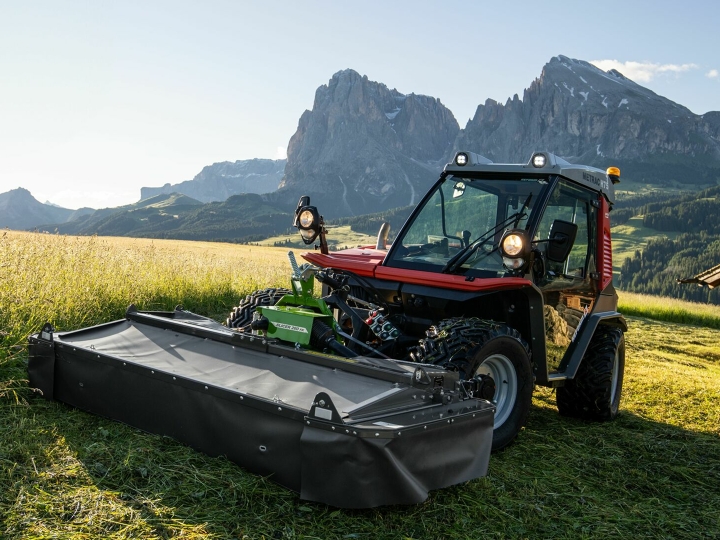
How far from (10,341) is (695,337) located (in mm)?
14483

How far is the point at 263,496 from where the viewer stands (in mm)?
3592

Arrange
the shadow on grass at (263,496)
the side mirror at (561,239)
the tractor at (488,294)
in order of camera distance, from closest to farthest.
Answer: the shadow on grass at (263,496)
the tractor at (488,294)
the side mirror at (561,239)

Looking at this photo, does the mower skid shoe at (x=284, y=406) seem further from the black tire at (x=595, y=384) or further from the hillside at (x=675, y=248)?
the hillside at (x=675, y=248)

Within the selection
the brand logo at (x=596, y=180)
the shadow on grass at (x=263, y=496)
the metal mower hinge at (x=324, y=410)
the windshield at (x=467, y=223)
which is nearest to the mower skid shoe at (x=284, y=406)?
the metal mower hinge at (x=324, y=410)

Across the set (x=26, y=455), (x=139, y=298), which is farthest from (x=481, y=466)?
Result: (x=139, y=298)

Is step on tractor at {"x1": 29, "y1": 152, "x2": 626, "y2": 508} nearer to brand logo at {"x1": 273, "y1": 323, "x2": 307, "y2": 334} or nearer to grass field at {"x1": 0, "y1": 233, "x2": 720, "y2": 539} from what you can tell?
brand logo at {"x1": 273, "y1": 323, "x2": 307, "y2": 334}

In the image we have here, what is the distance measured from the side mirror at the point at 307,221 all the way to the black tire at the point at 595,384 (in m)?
2.61

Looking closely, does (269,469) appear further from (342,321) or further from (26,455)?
(342,321)

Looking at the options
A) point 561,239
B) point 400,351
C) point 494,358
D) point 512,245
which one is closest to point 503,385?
point 494,358

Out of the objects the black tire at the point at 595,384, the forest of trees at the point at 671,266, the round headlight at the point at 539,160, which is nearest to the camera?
the round headlight at the point at 539,160

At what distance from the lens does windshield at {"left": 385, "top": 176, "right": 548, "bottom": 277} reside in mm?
5469

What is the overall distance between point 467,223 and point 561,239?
2.97 ft

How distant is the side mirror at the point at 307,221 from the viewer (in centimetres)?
554

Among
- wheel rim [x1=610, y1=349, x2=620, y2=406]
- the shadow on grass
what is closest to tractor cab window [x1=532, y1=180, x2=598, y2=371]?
wheel rim [x1=610, y1=349, x2=620, y2=406]
